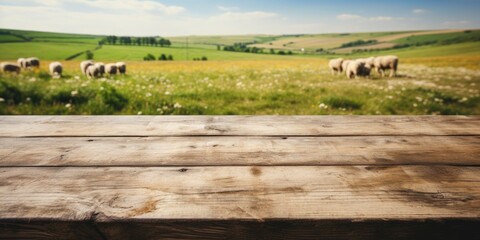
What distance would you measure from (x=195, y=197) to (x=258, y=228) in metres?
0.26

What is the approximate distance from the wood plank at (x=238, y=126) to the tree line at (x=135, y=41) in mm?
45295

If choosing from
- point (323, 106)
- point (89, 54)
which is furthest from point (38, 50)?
point (323, 106)

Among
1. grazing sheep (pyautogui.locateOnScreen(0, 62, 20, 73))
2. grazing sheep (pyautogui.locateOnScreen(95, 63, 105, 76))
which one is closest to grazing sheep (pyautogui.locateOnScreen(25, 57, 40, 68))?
grazing sheep (pyautogui.locateOnScreen(0, 62, 20, 73))

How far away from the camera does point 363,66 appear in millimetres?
18953

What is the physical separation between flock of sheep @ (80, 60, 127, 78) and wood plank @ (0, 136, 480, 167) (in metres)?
18.3

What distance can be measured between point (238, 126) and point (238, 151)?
0.47 m

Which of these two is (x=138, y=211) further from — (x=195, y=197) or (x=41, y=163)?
(x=41, y=163)

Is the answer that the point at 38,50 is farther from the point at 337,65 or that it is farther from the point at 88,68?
the point at 337,65

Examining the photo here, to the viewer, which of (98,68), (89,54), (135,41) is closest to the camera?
(98,68)

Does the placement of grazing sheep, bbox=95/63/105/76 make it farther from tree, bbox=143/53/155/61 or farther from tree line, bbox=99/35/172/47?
tree line, bbox=99/35/172/47

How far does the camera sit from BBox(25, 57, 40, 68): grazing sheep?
81.1 feet

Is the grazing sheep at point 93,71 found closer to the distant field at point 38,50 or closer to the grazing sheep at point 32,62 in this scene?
the distant field at point 38,50

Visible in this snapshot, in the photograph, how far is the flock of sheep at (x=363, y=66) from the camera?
61.9ft

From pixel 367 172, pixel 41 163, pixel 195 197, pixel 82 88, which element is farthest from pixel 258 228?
pixel 82 88
